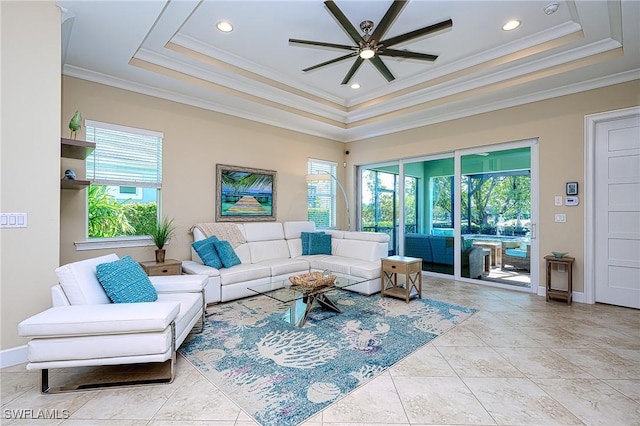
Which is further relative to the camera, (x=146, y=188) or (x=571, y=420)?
(x=146, y=188)

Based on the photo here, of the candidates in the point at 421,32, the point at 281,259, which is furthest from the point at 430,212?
the point at 421,32

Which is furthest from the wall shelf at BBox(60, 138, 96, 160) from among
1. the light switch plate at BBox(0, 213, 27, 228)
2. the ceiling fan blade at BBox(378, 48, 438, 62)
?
the ceiling fan blade at BBox(378, 48, 438, 62)

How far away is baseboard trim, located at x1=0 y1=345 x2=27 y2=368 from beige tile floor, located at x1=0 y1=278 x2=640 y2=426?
0.07 meters

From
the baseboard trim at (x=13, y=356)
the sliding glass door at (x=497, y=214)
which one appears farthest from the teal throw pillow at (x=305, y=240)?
the baseboard trim at (x=13, y=356)

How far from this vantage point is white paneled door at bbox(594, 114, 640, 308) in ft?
12.6

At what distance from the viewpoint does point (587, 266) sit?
4078 millimetres

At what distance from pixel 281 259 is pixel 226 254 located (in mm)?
1045

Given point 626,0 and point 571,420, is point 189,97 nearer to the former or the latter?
point 626,0

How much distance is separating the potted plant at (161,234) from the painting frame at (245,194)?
0.76 metres

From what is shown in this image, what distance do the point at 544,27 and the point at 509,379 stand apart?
3.67m

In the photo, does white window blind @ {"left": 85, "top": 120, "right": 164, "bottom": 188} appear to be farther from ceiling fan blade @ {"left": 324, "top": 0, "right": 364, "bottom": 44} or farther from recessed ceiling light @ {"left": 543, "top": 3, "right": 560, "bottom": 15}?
recessed ceiling light @ {"left": 543, "top": 3, "right": 560, "bottom": 15}

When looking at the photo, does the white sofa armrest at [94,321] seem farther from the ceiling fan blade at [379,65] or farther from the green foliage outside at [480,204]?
the green foliage outside at [480,204]

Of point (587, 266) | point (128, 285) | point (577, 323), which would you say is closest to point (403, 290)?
point (577, 323)

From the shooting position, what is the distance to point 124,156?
4102 millimetres
